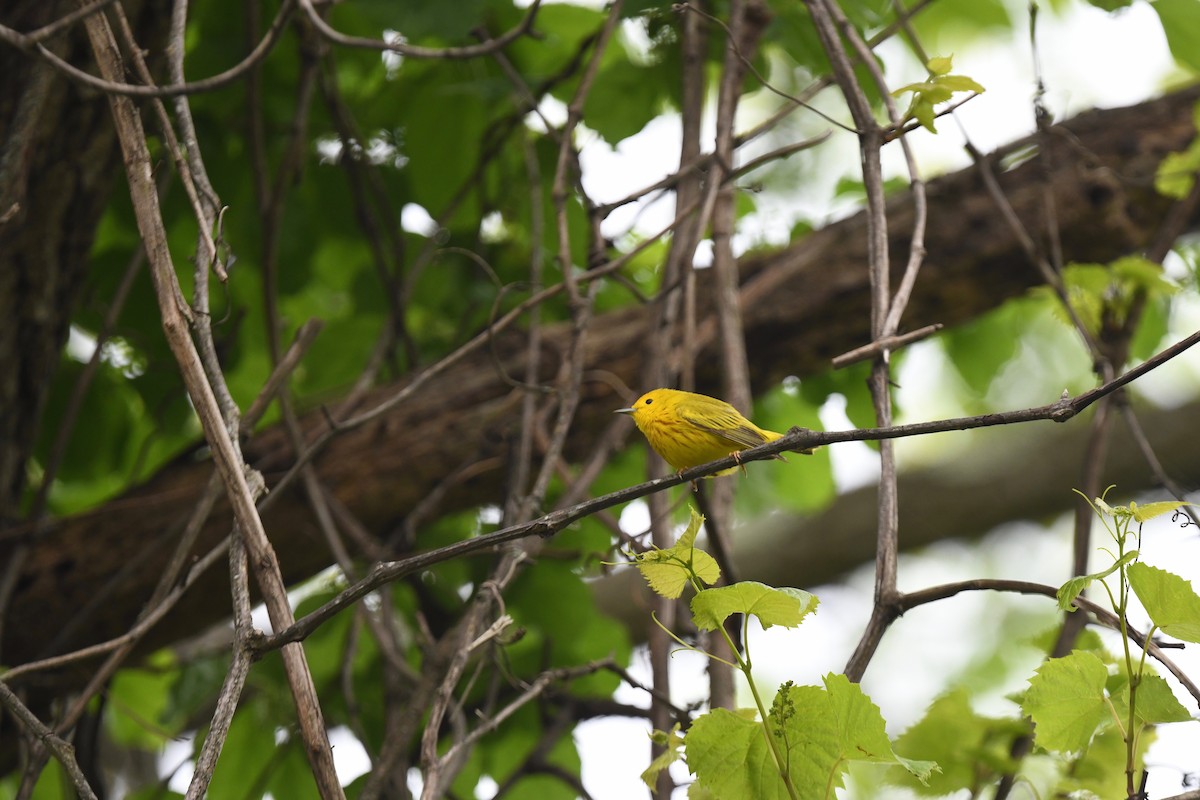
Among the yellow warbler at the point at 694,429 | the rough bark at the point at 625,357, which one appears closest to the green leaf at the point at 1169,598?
the yellow warbler at the point at 694,429

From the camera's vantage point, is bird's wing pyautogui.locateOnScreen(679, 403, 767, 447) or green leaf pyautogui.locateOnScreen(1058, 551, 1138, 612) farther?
bird's wing pyautogui.locateOnScreen(679, 403, 767, 447)

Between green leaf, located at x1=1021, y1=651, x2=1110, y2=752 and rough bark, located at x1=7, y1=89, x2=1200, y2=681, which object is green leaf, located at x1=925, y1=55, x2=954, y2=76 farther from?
rough bark, located at x1=7, y1=89, x2=1200, y2=681

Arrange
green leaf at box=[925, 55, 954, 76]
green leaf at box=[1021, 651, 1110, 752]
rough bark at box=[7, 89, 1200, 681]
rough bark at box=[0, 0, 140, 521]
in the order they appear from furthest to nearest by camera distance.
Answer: rough bark at box=[7, 89, 1200, 681], rough bark at box=[0, 0, 140, 521], green leaf at box=[925, 55, 954, 76], green leaf at box=[1021, 651, 1110, 752]

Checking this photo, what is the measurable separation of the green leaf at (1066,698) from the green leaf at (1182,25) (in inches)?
70.6

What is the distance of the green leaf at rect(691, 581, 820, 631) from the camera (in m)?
1.13

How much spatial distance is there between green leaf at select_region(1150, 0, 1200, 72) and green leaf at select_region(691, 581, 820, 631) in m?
2.01

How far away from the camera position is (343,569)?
2.52 metres

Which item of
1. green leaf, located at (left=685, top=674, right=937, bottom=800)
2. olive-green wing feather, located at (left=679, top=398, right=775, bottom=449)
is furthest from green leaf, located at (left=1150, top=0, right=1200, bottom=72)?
green leaf, located at (left=685, top=674, right=937, bottom=800)

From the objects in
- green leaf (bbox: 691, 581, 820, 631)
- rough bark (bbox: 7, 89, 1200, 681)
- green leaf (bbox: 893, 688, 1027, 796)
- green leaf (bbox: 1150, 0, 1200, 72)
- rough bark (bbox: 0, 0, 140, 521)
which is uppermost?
rough bark (bbox: 0, 0, 140, 521)

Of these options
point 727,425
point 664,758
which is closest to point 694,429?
point 727,425

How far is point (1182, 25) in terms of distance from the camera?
245cm

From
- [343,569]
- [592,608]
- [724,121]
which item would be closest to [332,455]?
[343,569]

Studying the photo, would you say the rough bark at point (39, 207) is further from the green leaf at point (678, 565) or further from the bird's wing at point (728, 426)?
the green leaf at point (678, 565)

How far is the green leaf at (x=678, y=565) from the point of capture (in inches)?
45.0
